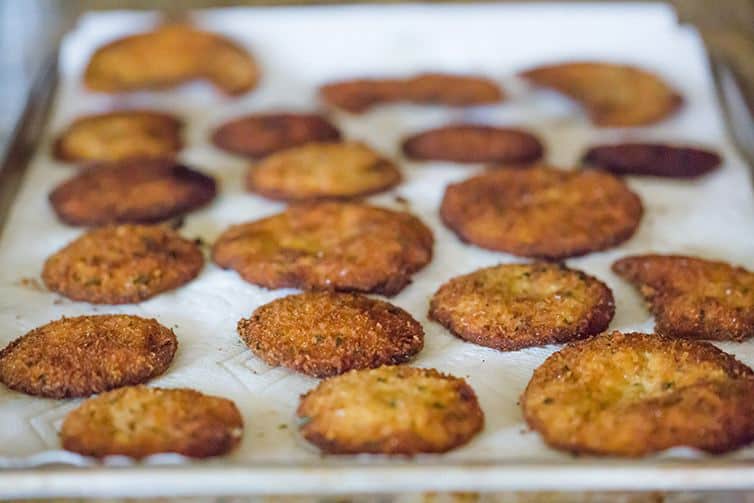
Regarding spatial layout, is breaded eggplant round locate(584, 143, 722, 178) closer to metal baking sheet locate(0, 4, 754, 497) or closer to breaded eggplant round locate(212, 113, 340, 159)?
metal baking sheet locate(0, 4, 754, 497)

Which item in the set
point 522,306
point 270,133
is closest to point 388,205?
point 270,133

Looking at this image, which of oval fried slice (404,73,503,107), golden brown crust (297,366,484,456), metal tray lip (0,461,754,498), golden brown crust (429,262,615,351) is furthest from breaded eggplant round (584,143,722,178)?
metal tray lip (0,461,754,498)

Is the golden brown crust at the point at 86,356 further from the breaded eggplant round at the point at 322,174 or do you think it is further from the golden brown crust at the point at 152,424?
the breaded eggplant round at the point at 322,174

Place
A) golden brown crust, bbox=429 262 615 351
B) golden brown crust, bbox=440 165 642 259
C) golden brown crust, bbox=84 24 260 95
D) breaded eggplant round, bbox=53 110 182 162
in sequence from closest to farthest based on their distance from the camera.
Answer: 1. golden brown crust, bbox=429 262 615 351
2. golden brown crust, bbox=440 165 642 259
3. breaded eggplant round, bbox=53 110 182 162
4. golden brown crust, bbox=84 24 260 95

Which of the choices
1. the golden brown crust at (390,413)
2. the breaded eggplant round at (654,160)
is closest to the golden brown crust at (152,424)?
the golden brown crust at (390,413)

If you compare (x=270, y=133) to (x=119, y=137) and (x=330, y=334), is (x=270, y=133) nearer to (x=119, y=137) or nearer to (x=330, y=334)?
(x=119, y=137)

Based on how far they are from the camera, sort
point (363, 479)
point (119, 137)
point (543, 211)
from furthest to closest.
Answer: point (119, 137) → point (543, 211) → point (363, 479)
